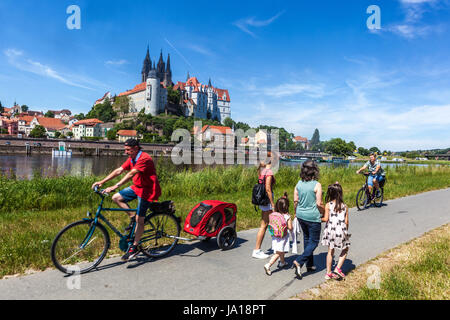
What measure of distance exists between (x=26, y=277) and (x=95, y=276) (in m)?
0.87

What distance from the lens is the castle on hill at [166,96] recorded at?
13138cm

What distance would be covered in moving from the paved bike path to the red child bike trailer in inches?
9.4

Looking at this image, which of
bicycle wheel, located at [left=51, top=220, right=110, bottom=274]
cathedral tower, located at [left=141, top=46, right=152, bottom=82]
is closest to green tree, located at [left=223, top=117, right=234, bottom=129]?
cathedral tower, located at [left=141, top=46, right=152, bottom=82]

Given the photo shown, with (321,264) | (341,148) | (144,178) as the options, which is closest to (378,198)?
(321,264)

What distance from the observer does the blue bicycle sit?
4098 mm

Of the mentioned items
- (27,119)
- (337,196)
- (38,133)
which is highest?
(27,119)

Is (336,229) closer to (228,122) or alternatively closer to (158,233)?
(158,233)

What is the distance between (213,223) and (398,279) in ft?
9.80

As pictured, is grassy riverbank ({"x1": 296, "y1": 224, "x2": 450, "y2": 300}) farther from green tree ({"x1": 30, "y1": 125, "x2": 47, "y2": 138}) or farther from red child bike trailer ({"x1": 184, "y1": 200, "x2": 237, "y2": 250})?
green tree ({"x1": 30, "y1": 125, "x2": 47, "y2": 138})

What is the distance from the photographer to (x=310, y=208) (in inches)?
178

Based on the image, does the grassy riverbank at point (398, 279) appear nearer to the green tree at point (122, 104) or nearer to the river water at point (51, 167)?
the river water at point (51, 167)

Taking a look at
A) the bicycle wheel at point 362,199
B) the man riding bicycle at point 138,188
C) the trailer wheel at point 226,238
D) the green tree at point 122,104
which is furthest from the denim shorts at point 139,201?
the green tree at point 122,104
